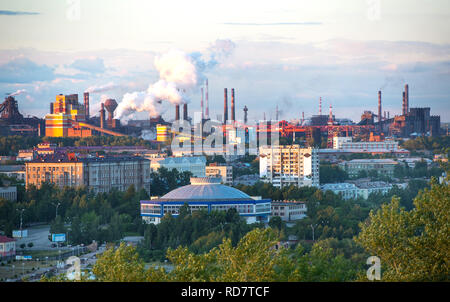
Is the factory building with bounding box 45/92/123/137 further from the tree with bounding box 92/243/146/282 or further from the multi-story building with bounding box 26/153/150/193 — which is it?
the tree with bounding box 92/243/146/282

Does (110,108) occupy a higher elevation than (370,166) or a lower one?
higher

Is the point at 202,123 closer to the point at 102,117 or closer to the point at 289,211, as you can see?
the point at 102,117

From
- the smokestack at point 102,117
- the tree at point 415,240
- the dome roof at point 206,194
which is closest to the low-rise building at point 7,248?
the dome roof at point 206,194

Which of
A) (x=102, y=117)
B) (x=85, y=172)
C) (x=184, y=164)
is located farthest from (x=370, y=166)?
(x=85, y=172)

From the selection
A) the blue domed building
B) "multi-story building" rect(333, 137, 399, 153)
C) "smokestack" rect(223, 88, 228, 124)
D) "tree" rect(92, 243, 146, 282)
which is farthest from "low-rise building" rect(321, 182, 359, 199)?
"smokestack" rect(223, 88, 228, 124)

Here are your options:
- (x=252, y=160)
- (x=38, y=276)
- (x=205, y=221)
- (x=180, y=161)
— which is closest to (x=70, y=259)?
(x=38, y=276)

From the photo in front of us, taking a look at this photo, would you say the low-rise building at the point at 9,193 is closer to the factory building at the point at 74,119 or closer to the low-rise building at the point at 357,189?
the low-rise building at the point at 357,189
